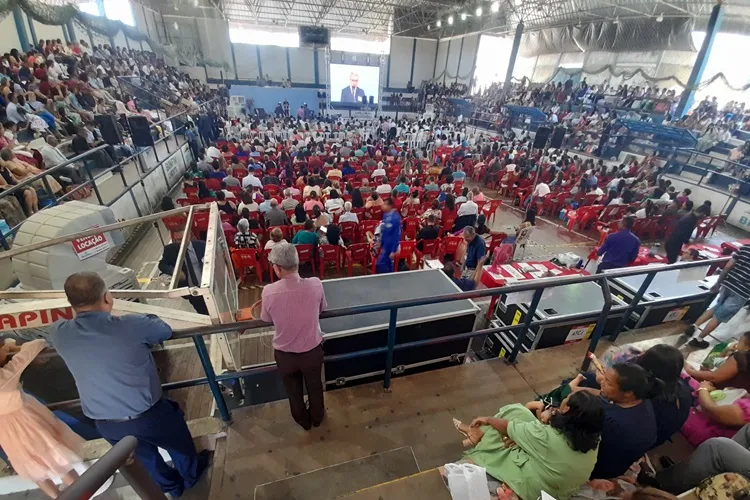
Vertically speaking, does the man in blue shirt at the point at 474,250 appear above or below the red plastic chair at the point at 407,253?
above

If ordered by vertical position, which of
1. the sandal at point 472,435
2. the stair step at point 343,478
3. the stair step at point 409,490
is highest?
the sandal at point 472,435

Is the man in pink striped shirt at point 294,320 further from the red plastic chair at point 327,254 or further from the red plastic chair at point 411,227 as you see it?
the red plastic chair at point 411,227

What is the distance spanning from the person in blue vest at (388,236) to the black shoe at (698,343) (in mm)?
3600

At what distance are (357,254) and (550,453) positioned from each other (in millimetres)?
4929

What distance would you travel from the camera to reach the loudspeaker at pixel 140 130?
7902 millimetres

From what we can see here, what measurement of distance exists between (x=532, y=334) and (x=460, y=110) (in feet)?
91.0

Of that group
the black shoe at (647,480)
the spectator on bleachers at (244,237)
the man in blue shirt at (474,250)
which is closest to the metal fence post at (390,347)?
the black shoe at (647,480)

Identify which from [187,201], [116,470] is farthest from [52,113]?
[116,470]

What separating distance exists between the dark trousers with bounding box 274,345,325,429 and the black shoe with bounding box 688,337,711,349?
156 inches

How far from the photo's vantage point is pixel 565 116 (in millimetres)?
20344

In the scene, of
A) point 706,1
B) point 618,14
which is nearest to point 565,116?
point 618,14

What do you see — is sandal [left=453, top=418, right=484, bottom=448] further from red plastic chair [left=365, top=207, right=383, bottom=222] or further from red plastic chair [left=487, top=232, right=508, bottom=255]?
red plastic chair [left=365, top=207, right=383, bottom=222]

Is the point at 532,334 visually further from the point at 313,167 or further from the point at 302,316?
the point at 313,167

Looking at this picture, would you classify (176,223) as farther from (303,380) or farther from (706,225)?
(706,225)
